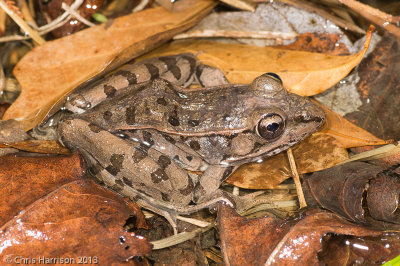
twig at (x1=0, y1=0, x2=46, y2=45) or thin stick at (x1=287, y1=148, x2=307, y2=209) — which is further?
twig at (x1=0, y1=0, x2=46, y2=45)


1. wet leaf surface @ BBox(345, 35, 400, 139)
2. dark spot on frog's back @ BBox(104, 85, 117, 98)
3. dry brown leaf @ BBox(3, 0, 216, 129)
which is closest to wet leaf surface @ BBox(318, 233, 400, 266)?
wet leaf surface @ BBox(345, 35, 400, 139)

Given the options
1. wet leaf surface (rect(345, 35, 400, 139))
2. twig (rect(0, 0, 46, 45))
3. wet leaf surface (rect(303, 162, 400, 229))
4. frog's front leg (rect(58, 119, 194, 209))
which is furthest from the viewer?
twig (rect(0, 0, 46, 45))

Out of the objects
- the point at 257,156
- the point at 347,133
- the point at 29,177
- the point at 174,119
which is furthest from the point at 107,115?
the point at 347,133

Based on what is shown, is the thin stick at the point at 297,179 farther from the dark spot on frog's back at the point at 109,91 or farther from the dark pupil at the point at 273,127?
the dark spot on frog's back at the point at 109,91

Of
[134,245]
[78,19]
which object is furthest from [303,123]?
[78,19]

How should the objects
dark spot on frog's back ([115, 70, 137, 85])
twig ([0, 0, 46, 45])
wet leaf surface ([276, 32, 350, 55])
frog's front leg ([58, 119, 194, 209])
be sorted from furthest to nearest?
wet leaf surface ([276, 32, 350, 55])
twig ([0, 0, 46, 45])
dark spot on frog's back ([115, 70, 137, 85])
frog's front leg ([58, 119, 194, 209])

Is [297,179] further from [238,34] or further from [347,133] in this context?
[238,34]

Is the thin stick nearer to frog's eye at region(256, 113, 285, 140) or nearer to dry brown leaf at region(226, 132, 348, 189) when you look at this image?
dry brown leaf at region(226, 132, 348, 189)
